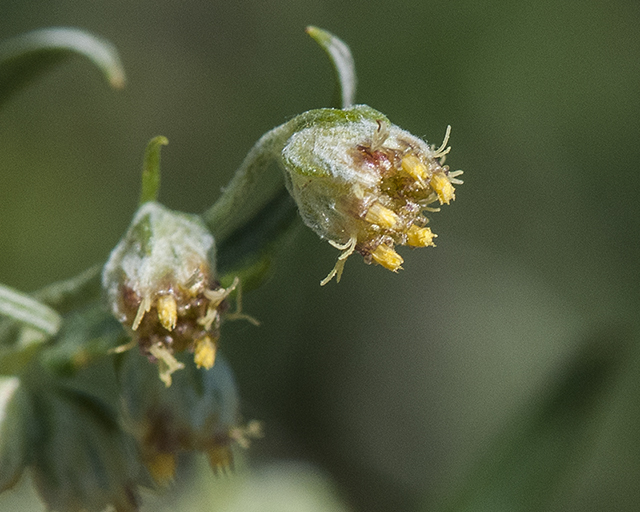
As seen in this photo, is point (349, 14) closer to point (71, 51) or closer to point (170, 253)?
point (71, 51)

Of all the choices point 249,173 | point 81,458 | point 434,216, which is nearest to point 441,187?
point 249,173

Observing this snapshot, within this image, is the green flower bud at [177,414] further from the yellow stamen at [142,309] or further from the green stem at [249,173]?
the green stem at [249,173]

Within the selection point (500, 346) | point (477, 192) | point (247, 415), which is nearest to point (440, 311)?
point (500, 346)

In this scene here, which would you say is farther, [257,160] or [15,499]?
[15,499]

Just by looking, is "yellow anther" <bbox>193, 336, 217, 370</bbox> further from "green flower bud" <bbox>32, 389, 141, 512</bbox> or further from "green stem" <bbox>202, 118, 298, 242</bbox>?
"green flower bud" <bbox>32, 389, 141, 512</bbox>

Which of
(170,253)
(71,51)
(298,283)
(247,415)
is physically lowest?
(247,415)

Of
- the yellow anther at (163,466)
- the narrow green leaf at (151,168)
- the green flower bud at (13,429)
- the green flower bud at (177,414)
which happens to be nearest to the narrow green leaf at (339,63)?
the narrow green leaf at (151,168)
